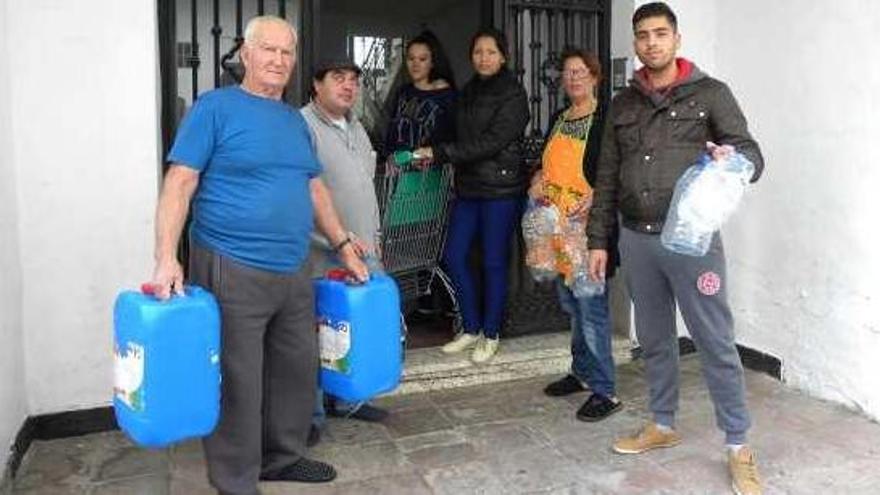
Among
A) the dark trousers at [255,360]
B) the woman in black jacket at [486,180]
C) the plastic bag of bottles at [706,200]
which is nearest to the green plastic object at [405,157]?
the woman in black jacket at [486,180]

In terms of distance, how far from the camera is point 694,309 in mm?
3143

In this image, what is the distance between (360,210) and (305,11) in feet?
4.25

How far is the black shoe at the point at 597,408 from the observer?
3.94m

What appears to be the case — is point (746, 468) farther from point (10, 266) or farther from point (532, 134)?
point (10, 266)

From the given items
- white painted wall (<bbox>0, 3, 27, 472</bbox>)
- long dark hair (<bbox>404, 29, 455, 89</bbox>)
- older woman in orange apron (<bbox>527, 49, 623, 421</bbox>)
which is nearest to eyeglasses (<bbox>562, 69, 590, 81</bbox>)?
older woman in orange apron (<bbox>527, 49, 623, 421</bbox>)

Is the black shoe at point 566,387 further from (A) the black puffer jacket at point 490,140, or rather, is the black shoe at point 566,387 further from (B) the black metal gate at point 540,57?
(A) the black puffer jacket at point 490,140

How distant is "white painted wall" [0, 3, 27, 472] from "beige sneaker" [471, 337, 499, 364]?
2.20 m

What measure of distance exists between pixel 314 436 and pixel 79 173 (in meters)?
1.52

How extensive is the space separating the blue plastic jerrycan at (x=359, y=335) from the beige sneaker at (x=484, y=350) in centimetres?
131

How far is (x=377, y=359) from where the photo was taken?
10.3 feet

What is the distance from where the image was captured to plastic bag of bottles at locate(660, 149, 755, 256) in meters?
2.92

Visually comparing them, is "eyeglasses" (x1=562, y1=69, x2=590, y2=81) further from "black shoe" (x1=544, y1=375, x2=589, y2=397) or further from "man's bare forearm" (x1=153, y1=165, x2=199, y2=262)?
"man's bare forearm" (x1=153, y1=165, x2=199, y2=262)

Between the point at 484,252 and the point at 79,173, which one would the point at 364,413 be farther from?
the point at 79,173

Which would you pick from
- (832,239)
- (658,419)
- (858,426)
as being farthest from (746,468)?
(832,239)
